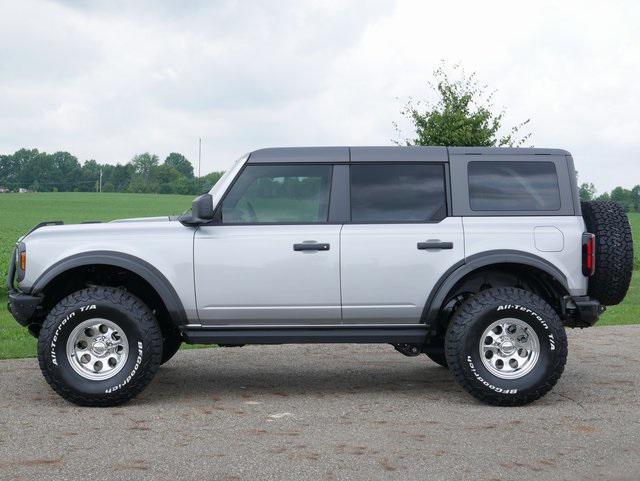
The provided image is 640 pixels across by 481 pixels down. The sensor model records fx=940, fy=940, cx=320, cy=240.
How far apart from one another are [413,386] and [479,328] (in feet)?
3.72

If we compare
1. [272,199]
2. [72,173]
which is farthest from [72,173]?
[272,199]

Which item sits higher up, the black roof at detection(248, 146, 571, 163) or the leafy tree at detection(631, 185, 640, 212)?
the leafy tree at detection(631, 185, 640, 212)

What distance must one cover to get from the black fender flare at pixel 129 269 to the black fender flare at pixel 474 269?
1.87 m

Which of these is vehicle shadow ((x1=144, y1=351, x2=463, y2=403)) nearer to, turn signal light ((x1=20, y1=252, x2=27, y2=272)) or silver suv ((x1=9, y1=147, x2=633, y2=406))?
silver suv ((x1=9, y1=147, x2=633, y2=406))

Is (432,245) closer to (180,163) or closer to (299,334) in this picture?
(299,334)

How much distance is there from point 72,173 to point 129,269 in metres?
101

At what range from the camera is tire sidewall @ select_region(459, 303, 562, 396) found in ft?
23.0

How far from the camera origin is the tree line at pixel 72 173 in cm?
9944

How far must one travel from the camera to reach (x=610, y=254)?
23.6ft

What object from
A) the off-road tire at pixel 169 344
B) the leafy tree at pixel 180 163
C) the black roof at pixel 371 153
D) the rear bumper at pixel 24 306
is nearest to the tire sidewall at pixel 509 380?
the black roof at pixel 371 153

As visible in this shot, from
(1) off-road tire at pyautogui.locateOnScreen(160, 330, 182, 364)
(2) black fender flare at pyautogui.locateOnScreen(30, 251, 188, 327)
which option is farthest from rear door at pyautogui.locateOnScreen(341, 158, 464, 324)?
(1) off-road tire at pyautogui.locateOnScreen(160, 330, 182, 364)

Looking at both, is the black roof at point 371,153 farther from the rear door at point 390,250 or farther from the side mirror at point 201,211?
the side mirror at point 201,211

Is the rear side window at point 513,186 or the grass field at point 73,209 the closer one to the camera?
the rear side window at point 513,186

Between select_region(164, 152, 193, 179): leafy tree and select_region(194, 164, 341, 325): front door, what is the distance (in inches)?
3108
